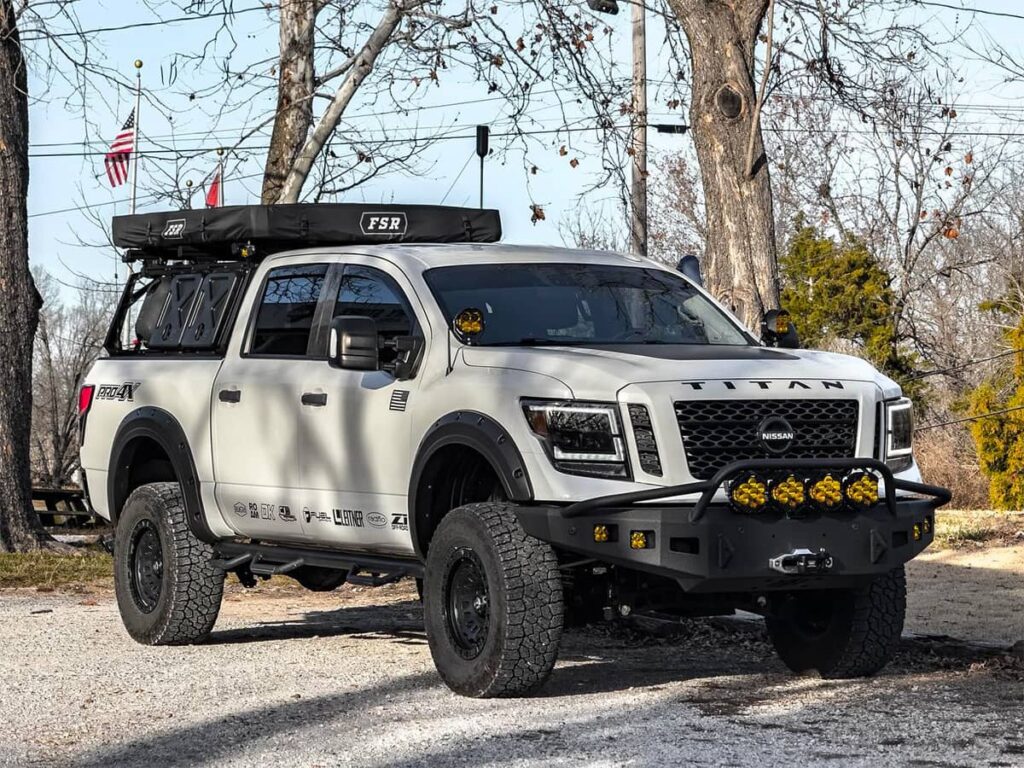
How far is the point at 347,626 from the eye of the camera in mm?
11258

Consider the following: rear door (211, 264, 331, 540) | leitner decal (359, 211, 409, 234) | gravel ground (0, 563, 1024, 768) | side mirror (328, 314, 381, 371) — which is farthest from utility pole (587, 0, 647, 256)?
side mirror (328, 314, 381, 371)

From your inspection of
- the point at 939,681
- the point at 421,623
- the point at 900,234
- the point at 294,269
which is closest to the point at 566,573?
the point at 939,681

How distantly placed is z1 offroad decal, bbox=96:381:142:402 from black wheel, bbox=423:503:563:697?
3171 mm

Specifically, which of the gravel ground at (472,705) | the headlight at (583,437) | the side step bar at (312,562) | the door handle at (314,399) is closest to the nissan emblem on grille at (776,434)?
the headlight at (583,437)

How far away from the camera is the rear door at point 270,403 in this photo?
30.0 feet

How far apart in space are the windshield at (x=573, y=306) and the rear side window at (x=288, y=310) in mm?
950

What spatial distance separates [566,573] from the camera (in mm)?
7973

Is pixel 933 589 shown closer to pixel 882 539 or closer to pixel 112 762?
pixel 882 539

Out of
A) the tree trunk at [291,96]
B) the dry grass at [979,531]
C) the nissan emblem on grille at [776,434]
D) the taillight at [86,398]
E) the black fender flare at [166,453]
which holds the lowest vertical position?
the dry grass at [979,531]

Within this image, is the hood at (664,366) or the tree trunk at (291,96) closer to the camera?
the hood at (664,366)

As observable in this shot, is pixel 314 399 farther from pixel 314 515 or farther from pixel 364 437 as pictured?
pixel 314 515

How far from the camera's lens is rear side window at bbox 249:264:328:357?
367 inches

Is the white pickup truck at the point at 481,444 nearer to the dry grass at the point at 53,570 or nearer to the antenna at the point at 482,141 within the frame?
the dry grass at the point at 53,570

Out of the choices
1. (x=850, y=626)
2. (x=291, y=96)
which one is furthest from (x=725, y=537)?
(x=291, y=96)
